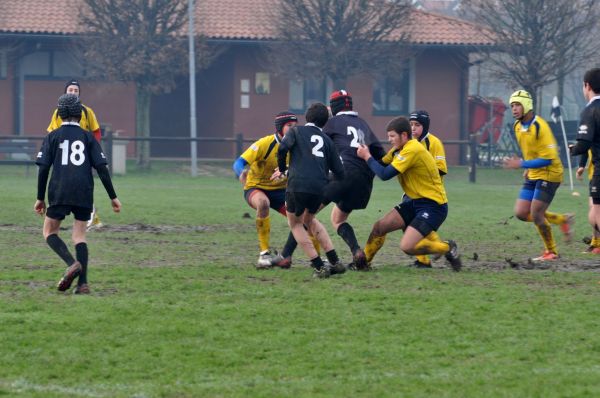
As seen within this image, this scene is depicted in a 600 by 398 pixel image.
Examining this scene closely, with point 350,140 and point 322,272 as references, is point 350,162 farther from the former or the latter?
point 322,272

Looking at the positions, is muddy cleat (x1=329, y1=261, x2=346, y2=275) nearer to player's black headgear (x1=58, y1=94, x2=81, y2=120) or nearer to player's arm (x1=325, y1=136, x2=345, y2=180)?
player's arm (x1=325, y1=136, x2=345, y2=180)

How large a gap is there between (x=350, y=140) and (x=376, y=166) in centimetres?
67

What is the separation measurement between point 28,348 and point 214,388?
1.58m

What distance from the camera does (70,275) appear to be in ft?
31.1

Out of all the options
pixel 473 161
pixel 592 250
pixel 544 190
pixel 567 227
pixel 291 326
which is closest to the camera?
pixel 291 326

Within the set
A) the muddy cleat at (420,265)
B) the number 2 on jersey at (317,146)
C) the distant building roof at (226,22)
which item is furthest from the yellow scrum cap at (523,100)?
the distant building roof at (226,22)

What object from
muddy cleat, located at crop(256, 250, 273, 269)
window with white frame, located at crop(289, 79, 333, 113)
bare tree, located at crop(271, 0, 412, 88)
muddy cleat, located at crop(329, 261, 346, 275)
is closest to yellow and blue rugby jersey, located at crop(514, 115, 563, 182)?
muddy cleat, located at crop(329, 261, 346, 275)

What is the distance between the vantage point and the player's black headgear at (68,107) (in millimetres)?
9633

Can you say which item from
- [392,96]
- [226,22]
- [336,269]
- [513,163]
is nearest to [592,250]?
[513,163]

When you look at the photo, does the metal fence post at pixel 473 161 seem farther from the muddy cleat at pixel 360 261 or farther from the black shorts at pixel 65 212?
the black shorts at pixel 65 212

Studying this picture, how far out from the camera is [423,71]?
138ft

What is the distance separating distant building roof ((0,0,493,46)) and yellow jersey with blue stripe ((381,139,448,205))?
89.0 feet

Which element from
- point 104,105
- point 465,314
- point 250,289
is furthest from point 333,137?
point 104,105

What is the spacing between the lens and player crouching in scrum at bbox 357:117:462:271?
10977 millimetres
